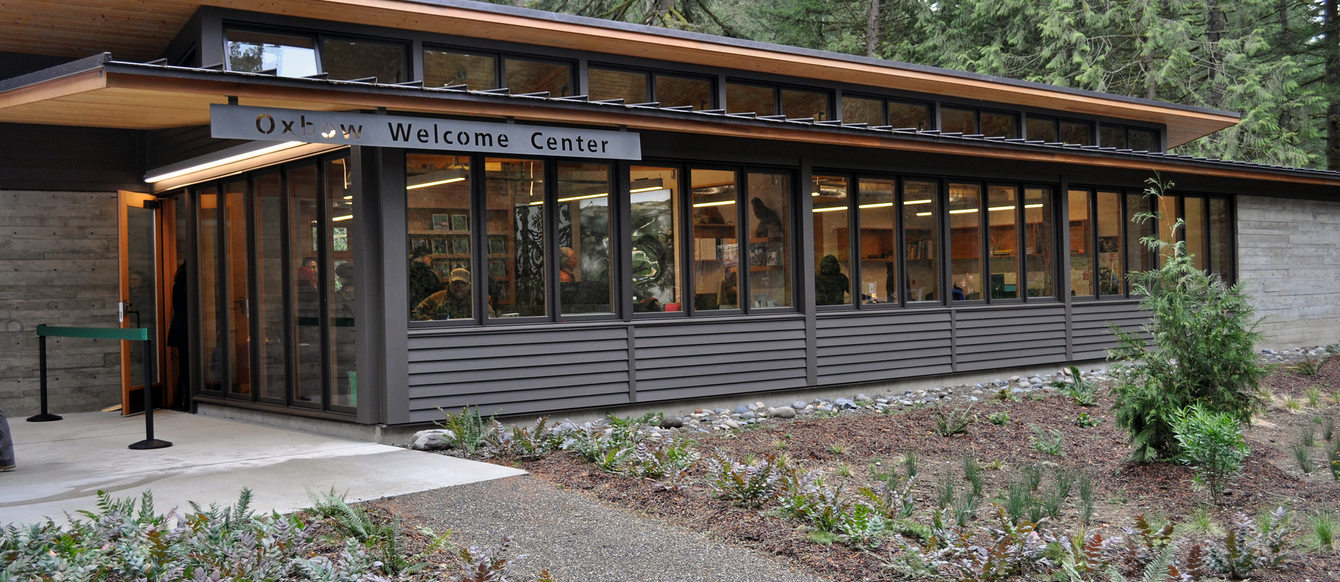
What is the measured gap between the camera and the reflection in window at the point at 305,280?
30.4 ft

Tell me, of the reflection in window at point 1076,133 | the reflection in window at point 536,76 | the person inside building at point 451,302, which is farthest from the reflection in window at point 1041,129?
the person inside building at point 451,302

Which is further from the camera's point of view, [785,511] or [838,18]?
[838,18]

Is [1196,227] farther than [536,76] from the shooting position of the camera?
Yes

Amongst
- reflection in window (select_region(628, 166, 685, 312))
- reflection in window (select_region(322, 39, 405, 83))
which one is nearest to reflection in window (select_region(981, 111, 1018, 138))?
reflection in window (select_region(628, 166, 685, 312))

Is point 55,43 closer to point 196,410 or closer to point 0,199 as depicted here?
point 0,199

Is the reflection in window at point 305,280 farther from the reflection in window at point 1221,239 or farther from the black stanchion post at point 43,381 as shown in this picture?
the reflection in window at point 1221,239

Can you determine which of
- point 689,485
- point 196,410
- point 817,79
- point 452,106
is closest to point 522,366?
point 452,106

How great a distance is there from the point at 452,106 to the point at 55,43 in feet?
13.8

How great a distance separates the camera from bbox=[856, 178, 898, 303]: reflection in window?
12383 millimetres

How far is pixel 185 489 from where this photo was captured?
6625 millimetres

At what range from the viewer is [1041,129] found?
50.8 feet

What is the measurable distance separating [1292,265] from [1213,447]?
43.9 ft

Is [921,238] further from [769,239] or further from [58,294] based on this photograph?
[58,294]

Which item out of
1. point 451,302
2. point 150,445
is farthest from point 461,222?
point 150,445
